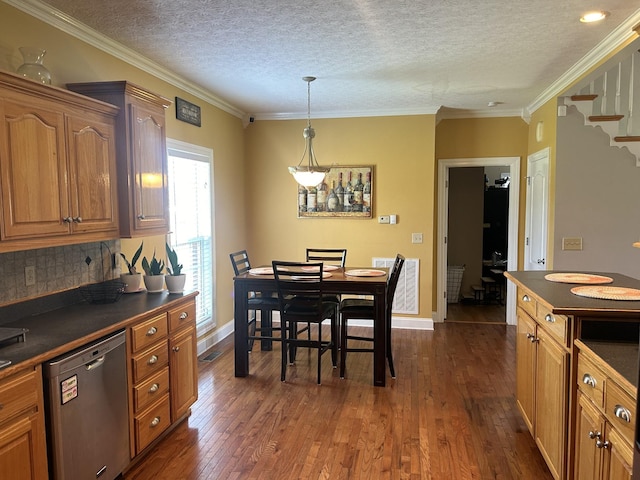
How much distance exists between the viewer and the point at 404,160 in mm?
5418

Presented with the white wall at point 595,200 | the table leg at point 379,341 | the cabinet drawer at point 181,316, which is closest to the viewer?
the cabinet drawer at point 181,316

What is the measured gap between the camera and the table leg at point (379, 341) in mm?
3740

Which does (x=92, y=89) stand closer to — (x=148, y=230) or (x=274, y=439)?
(x=148, y=230)

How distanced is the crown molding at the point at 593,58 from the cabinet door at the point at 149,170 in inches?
122

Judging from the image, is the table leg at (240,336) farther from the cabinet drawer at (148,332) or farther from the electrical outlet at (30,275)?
the electrical outlet at (30,275)

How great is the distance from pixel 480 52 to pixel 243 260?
9.46ft

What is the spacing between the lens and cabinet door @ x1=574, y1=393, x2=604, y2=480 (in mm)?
1761

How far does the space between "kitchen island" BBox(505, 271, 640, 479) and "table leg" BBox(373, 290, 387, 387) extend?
1236 mm

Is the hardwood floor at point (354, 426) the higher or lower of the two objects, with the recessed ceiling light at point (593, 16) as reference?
lower

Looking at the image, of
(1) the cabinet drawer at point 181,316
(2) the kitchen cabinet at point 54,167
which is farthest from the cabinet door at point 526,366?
(2) the kitchen cabinet at point 54,167

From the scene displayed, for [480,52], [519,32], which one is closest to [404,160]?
[480,52]

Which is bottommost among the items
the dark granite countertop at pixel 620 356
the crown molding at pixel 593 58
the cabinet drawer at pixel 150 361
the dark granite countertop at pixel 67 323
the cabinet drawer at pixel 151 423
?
the cabinet drawer at pixel 151 423

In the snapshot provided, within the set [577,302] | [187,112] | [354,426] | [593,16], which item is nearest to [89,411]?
[354,426]

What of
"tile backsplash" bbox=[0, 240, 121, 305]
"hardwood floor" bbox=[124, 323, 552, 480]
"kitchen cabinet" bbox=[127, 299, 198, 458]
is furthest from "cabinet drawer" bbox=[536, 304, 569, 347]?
"tile backsplash" bbox=[0, 240, 121, 305]
